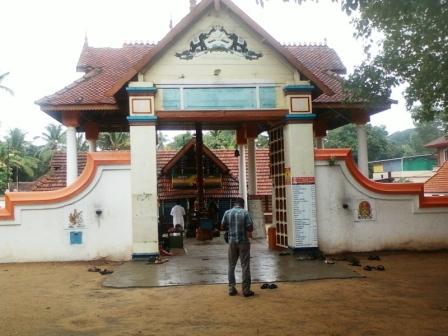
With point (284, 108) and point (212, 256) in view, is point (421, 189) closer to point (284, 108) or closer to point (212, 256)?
point (284, 108)

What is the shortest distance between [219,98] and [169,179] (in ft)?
45.2

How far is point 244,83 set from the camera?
12.2 metres

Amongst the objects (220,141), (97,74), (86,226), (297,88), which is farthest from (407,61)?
(220,141)

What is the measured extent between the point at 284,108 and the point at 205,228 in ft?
22.2

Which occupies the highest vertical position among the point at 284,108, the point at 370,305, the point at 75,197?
the point at 284,108

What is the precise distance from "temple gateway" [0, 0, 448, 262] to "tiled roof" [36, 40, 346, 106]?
3074mm

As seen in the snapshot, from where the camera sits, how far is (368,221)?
12.6m

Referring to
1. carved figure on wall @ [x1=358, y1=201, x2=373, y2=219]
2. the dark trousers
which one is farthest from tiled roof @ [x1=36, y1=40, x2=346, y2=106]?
the dark trousers

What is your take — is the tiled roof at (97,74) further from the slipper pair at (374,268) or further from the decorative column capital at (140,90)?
the slipper pair at (374,268)

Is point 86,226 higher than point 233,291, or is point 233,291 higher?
point 86,226

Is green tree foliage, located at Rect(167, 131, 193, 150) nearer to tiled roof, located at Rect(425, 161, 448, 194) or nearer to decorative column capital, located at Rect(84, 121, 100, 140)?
tiled roof, located at Rect(425, 161, 448, 194)

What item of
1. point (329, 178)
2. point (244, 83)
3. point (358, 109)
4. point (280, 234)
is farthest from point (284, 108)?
point (358, 109)

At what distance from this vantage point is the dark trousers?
26.1 feet

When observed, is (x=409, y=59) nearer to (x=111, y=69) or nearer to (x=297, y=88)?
(x=297, y=88)
